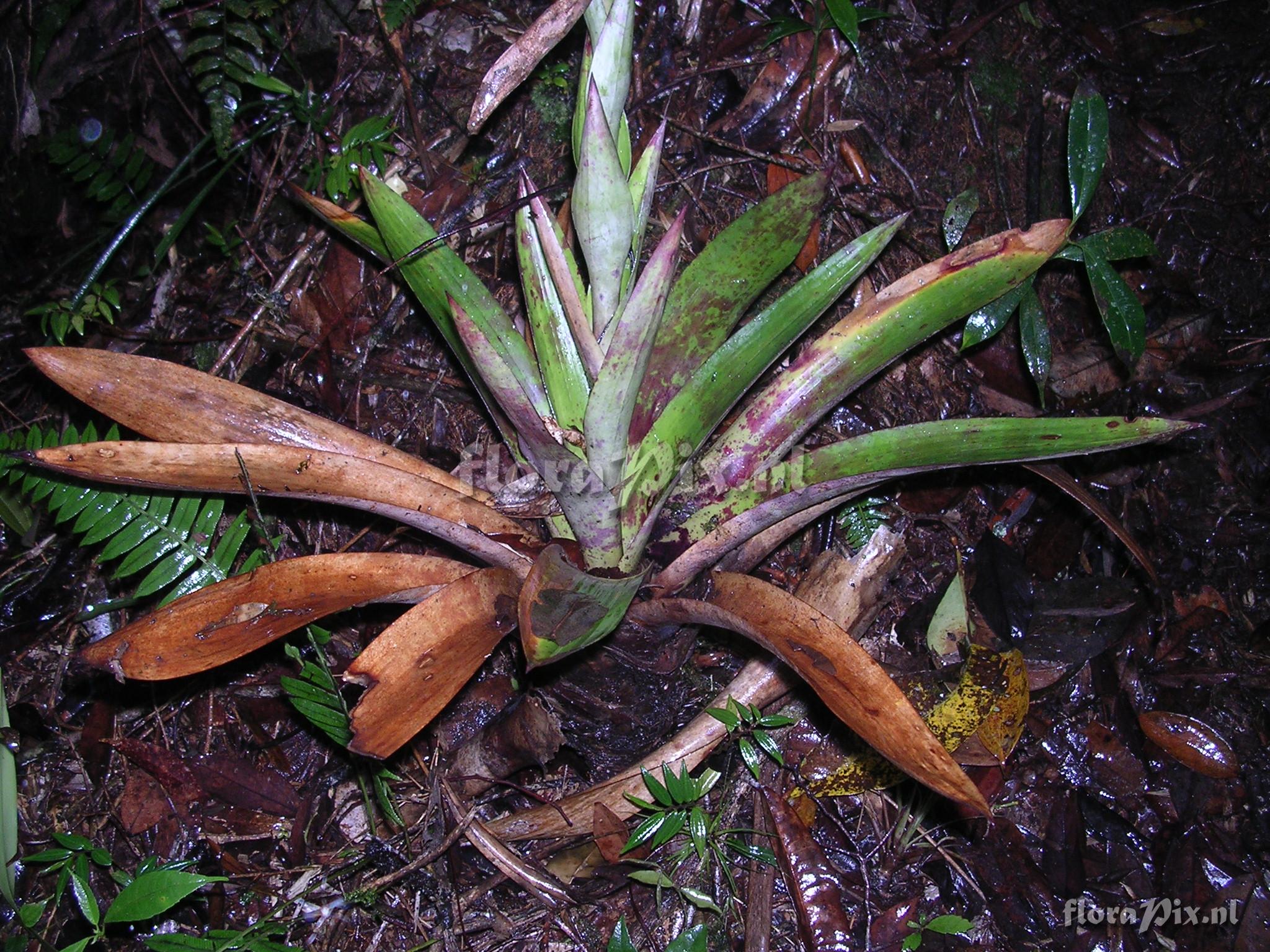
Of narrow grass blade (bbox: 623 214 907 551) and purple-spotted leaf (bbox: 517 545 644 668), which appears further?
narrow grass blade (bbox: 623 214 907 551)

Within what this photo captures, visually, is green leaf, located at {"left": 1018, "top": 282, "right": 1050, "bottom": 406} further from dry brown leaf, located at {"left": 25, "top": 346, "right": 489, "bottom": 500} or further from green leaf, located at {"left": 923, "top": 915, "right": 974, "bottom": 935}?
dry brown leaf, located at {"left": 25, "top": 346, "right": 489, "bottom": 500}

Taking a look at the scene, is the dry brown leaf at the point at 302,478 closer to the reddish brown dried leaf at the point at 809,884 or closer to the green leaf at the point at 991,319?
the reddish brown dried leaf at the point at 809,884

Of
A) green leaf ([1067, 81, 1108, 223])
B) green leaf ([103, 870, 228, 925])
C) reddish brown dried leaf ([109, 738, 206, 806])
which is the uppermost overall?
green leaf ([1067, 81, 1108, 223])

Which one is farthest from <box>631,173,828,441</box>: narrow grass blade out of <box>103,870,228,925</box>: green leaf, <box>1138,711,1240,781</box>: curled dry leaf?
<box>1138,711,1240,781</box>: curled dry leaf

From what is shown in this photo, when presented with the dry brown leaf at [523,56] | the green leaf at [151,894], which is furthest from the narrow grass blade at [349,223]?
the green leaf at [151,894]

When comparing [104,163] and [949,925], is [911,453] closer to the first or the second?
[949,925]

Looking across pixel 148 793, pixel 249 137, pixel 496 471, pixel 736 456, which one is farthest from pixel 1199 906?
pixel 249 137
